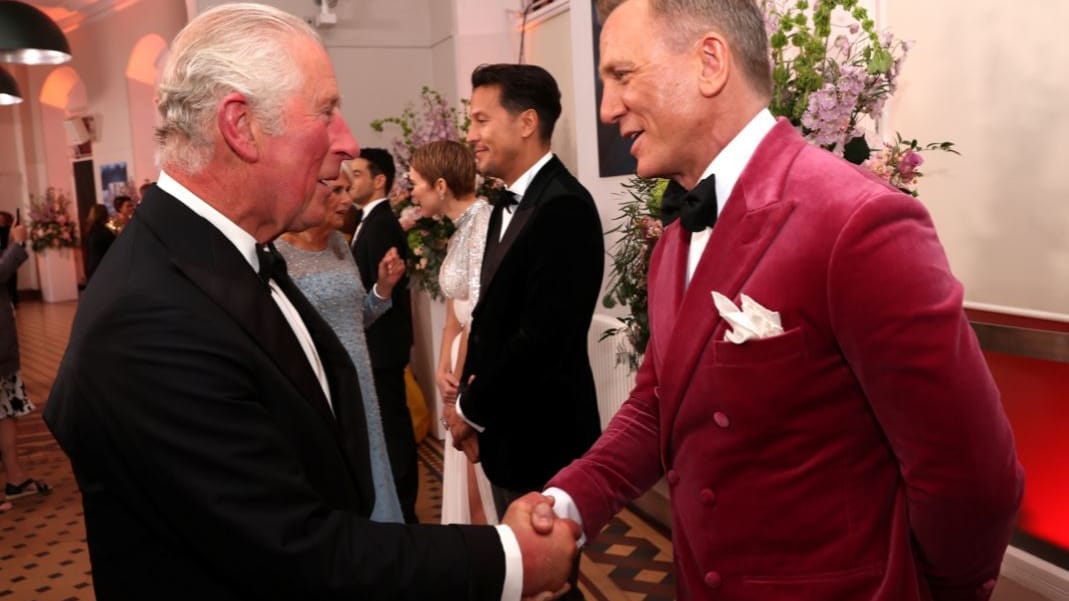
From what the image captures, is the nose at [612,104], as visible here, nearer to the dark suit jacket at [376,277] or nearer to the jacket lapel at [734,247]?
the jacket lapel at [734,247]

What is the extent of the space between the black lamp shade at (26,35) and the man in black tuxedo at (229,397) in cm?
559

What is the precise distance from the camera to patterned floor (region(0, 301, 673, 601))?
392cm

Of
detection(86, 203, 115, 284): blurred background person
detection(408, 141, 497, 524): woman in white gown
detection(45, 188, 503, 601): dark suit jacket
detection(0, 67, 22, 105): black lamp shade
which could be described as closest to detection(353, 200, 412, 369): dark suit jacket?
detection(408, 141, 497, 524): woman in white gown

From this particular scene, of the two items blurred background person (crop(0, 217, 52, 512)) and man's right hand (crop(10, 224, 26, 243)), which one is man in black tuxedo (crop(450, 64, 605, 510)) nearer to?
blurred background person (crop(0, 217, 52, 512))

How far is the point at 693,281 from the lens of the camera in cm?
145

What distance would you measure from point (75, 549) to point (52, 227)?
14.2 meters

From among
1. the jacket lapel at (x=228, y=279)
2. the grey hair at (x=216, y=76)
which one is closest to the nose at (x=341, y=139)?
the grey hair at (x=216, y=76)

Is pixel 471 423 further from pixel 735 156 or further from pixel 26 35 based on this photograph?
pixel 26 35

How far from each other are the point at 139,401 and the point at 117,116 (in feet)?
50.7

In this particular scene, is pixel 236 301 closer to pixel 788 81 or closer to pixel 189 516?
pixel 189 516

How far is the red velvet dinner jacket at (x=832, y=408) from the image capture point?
1.24 metres

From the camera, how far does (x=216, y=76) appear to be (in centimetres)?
138

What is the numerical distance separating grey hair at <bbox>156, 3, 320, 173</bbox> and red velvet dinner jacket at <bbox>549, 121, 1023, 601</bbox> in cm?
71

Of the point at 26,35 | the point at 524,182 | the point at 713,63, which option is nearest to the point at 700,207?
the point at 713,63
